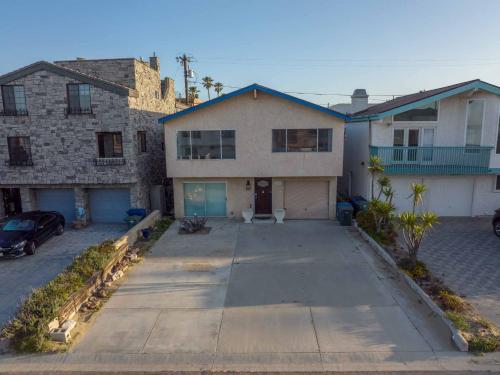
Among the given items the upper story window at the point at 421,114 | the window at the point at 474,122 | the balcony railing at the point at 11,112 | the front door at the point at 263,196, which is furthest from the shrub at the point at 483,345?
the balcony railing at the point at 11,112

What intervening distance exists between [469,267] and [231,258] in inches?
327

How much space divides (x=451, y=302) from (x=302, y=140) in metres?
10.7

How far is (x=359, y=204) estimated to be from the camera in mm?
18516

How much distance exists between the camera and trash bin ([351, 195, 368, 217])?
1797cm

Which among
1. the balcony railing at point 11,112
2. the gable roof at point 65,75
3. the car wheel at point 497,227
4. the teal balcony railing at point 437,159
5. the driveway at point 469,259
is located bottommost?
the driveway at point 469,259

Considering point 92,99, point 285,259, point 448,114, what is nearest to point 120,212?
point 92,99

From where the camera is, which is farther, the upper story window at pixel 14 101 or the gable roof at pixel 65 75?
the upper story window at pixel 14 101

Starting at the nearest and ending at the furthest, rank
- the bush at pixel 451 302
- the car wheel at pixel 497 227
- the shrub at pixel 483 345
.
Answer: the shrub at pixel 483 345 < the bush at pixel 451 302 < the car wheel at pixel 497 227

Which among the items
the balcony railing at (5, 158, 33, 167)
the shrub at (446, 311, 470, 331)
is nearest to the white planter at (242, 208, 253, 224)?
the shrub at (446, 311, 470, 331)

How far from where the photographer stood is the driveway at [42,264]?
10.6 m

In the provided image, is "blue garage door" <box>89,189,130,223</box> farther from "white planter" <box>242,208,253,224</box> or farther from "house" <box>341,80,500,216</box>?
"house" <box>341,80,500,216</box>

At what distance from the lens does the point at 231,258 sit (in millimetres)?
13445

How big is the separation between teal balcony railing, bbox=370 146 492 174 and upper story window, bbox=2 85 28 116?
58.7 ft

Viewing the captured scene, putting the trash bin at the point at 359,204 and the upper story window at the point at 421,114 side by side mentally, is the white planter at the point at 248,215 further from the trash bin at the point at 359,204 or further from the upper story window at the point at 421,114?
the upper story window at the point at 421,114
